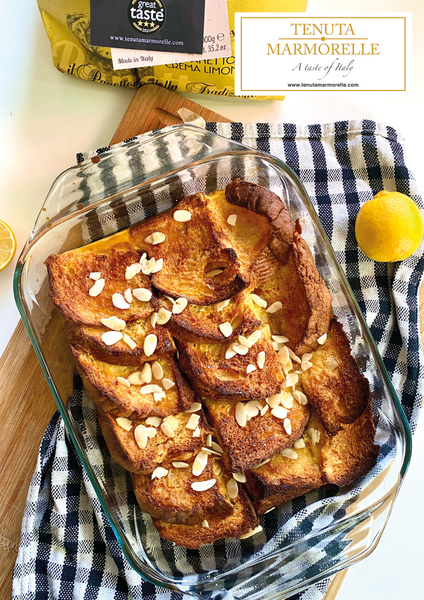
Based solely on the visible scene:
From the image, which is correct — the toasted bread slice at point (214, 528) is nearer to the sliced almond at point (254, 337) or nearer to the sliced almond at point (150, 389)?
the sliced almond at point (150, 389)

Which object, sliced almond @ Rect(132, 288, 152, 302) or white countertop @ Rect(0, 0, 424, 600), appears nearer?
sliced almond @ Rect(132, 288, 152, 302)

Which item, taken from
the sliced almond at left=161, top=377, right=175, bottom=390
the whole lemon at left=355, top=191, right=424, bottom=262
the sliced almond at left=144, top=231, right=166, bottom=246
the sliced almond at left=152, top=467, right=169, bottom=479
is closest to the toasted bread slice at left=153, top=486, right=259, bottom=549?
the sliced almond at left=152, top=467, right=169, bottom=479

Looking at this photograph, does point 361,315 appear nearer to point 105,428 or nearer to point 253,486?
point 253,486

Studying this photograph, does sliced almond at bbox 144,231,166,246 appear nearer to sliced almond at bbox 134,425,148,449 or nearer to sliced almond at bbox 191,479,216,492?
sliced almond at bbox 134,425,148,449

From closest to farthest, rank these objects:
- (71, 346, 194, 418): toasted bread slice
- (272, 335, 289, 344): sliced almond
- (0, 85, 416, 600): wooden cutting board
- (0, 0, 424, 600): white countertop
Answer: (71, 346, 194, 418): toasted bread slice < (272, 335, 289, 344): sliced almond < (0, 85, 416, 600): wooden cutting board < (0, 0, 424, 600): white countertop

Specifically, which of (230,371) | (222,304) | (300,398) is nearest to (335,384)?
(300,398)

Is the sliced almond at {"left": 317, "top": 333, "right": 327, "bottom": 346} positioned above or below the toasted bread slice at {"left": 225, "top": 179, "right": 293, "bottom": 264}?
below

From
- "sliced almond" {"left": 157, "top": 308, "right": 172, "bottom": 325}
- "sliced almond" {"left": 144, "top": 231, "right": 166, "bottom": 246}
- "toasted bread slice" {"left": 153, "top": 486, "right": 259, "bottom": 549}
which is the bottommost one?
"toasted bread slice" {"left": 153, "top": 486, "right": 259, "bottom": 549}

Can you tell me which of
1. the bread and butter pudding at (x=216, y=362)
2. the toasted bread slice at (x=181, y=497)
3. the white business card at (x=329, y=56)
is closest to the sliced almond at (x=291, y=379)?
the bread and butter pudding at (x=216, y=362)
